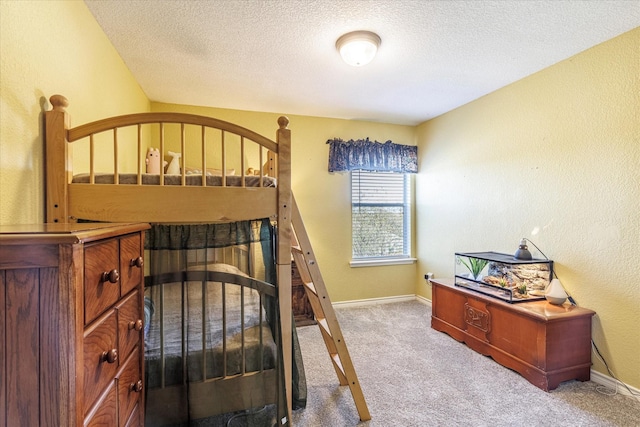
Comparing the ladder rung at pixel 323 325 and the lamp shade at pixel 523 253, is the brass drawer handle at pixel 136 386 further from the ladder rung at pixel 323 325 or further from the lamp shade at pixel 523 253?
the lamp shade at pixel 523 253

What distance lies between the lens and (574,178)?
2.35 meters

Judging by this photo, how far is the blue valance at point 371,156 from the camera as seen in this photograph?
12.4 feet

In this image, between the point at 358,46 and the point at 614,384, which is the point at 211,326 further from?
the point at 614,384

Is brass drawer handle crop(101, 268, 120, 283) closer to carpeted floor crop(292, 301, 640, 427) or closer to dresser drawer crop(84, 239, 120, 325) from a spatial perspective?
dresser drawer crop(84, 239, 120, 325)

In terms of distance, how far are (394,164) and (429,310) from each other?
1877mm

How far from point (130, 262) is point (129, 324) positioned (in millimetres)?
216

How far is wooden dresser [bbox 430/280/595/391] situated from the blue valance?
6.31ft

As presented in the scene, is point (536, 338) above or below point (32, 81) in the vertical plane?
below

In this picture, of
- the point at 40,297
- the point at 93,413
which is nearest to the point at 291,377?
the point at 93,413

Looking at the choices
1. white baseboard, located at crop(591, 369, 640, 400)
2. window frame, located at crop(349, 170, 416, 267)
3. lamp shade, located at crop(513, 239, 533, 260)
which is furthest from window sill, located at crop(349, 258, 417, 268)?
white baseboard, located at crop(591, 369, 640, 400)

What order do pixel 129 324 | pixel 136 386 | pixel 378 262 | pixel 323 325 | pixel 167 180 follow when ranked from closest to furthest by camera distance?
pixel 129 324 → pixel 136 386 → pixel 167 180 → pixel 323 325 → pixel 378 262

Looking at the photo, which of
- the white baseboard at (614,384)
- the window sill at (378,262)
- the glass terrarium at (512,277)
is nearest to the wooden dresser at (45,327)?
the glass terrarium at (512,277)

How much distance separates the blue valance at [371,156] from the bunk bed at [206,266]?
2228 millimetres

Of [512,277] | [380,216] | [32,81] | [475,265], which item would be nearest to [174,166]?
[32,81]
